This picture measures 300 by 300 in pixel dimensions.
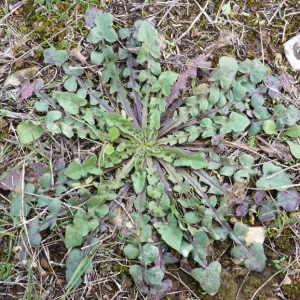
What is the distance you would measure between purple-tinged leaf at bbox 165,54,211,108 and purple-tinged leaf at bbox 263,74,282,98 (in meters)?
0.41

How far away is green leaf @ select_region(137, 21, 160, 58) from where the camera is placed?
2.52 m

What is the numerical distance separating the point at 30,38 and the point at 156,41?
0.88m

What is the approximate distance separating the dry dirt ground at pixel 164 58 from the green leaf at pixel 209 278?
3.2 inches

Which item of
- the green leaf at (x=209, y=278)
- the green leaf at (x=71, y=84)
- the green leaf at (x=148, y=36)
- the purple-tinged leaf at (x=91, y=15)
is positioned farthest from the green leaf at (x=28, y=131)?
the green leaf at (x=209, y=278)

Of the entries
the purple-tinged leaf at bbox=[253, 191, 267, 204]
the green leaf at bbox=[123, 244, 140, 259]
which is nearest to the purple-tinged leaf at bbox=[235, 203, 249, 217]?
the purple-tinged leaf at bbox=[253, 191, 267, 204]

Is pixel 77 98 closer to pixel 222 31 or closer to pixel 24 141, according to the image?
pixel 24 141

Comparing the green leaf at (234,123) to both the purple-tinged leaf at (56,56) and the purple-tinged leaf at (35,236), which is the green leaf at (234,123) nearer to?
the purple-tinged leaf at (56,56)

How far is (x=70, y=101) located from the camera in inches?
99.5

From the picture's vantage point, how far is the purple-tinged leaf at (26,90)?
8.57ft

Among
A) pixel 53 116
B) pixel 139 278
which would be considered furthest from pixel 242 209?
pixel 53 116

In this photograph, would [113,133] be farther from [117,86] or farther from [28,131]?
[28,131]

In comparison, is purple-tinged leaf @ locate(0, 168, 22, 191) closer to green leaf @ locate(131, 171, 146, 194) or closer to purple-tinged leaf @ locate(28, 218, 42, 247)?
purple-tinged leaf @ locate(28, 218, 42, 247)

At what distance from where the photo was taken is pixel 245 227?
2.43m

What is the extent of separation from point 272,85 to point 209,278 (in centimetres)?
133
